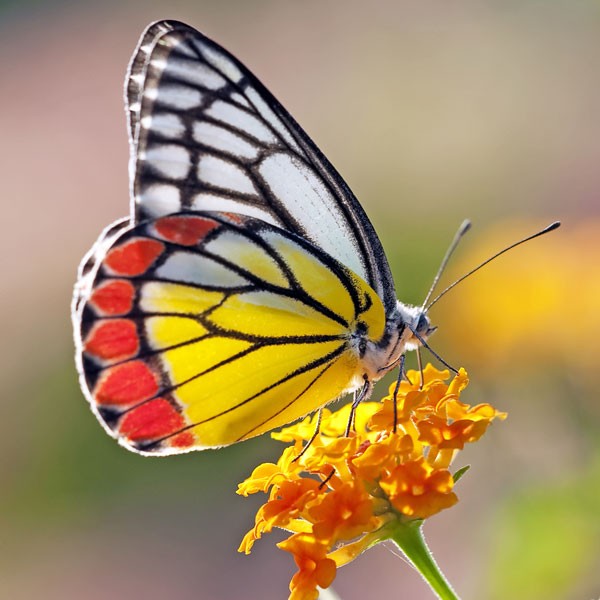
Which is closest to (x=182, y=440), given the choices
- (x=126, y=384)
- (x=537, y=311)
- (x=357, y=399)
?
(x=126, y=384)

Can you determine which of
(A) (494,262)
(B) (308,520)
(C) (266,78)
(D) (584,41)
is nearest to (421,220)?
(A) (494,262)

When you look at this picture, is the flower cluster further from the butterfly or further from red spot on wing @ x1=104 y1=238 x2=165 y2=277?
red spot on wing @ x1=104 y1=238 x2=165 y2=277

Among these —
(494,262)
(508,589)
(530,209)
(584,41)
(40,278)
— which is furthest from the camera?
(584,41)

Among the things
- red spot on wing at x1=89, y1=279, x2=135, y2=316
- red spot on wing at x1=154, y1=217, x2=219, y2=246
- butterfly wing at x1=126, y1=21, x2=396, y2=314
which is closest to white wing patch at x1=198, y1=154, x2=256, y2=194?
butterfly wing at x1=126, y1=21, x2=396, y2=314

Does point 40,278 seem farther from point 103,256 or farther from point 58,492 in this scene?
point 103,256

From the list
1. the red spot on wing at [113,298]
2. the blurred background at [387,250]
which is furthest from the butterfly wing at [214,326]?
the blurred background at [387,250]

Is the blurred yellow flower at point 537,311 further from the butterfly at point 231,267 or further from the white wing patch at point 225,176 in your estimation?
the white wing patch at point 225,176

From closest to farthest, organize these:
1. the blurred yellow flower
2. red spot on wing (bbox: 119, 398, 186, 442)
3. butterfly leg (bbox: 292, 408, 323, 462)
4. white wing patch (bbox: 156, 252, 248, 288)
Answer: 1. butterfly leg (bbox: 292, 408, 323, 462)
2. red spot on wing (bbox: 119, 398, 186, 442)
3. white wing patch (bbox: 156, 252, 248, 288)
4. the blurred yellow flower

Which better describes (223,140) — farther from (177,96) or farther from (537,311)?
(537,311)
